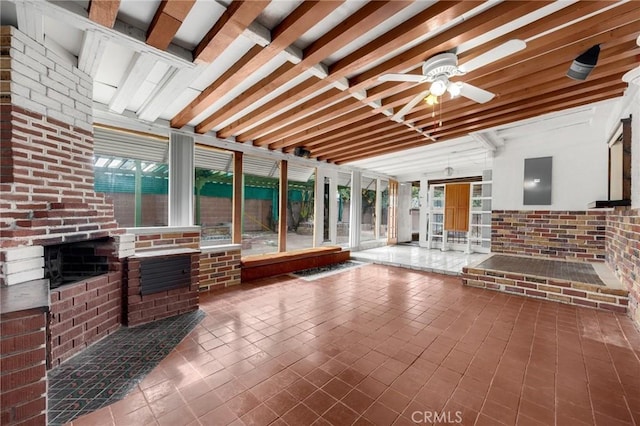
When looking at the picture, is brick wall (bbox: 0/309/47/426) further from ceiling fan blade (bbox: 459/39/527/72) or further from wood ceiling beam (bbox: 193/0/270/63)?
ceiling fan blade (bbox: 459/39/527/72)

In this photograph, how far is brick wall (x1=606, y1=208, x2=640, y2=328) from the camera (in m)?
3.00

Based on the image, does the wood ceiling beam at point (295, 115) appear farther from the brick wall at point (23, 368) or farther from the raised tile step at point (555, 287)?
the raised tile step at point (555, 287)

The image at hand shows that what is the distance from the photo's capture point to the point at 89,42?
221cm

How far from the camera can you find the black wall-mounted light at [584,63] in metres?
2.35

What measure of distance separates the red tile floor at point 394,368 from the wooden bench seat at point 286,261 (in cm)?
121

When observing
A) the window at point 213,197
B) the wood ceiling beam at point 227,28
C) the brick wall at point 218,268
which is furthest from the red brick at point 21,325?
the window at point 213,197

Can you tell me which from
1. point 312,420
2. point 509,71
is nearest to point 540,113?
point 509,71

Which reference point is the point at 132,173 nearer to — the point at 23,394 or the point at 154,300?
the point at 154,300

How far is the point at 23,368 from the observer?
1.52 m

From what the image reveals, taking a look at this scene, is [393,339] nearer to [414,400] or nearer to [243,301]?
[414,400]

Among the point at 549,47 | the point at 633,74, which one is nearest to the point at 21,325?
the point at 549,47

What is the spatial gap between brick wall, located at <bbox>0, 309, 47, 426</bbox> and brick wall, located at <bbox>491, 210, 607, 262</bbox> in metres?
7.48

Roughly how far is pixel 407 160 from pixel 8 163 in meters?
7.36

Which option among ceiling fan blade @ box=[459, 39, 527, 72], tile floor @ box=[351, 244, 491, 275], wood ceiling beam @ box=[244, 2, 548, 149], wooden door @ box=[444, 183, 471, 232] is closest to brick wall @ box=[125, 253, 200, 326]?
wood ceiling beam @ box=[244, 2, 548, 149]
